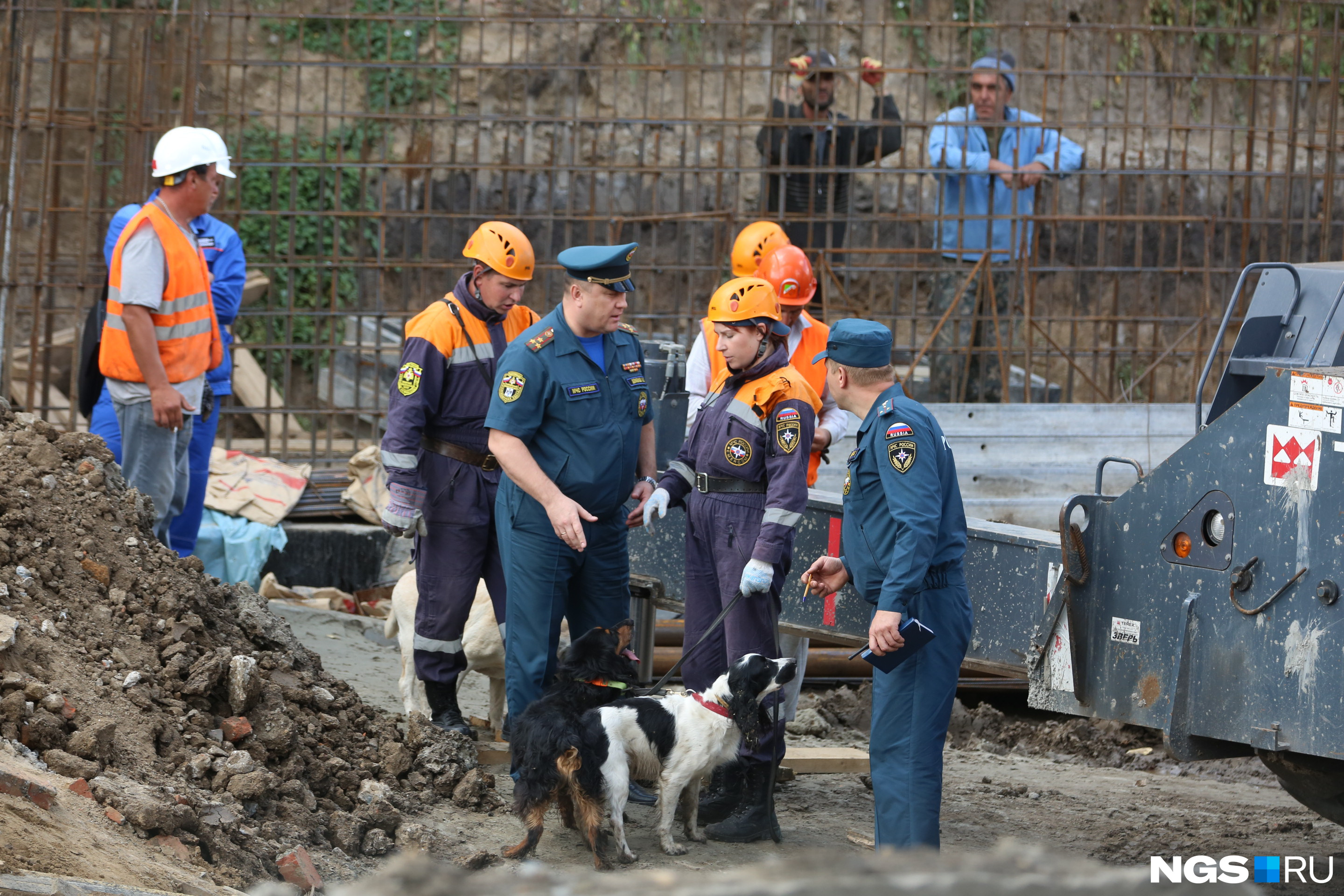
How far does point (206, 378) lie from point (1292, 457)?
543 centimetres

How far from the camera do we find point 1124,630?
14.1ft

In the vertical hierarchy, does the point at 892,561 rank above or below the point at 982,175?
below

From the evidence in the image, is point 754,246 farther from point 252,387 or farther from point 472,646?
point 252,387

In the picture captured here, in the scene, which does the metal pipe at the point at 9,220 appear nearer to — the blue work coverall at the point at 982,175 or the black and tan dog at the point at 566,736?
the black and tan dog at the point at 566,736

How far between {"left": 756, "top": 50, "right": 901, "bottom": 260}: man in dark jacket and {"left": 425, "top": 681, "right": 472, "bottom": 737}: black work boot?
461cm

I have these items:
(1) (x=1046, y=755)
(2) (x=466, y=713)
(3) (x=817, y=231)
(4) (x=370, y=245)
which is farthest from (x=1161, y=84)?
(2) (x=466, y=713)

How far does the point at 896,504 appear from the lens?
420 cm

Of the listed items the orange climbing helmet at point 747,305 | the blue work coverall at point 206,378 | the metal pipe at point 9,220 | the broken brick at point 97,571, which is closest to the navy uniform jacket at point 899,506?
the orange climbing helmet at point 747,305

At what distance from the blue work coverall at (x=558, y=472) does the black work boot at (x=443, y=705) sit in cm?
66

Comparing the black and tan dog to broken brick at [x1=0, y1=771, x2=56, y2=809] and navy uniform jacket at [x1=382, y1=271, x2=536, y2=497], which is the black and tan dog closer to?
navy uniform jacket at [x1=382, y1=271, x2=536, y2=497]

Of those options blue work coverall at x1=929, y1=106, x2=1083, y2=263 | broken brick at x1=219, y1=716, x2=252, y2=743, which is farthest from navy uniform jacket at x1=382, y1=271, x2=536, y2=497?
blue work coverall at x1=929, y1=106, x2=1083, y2=263

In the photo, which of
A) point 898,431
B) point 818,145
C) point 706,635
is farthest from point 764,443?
point 818,145

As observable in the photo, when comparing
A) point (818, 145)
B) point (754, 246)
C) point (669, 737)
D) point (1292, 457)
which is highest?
point (818, 145)

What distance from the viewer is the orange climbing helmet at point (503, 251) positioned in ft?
18.6
